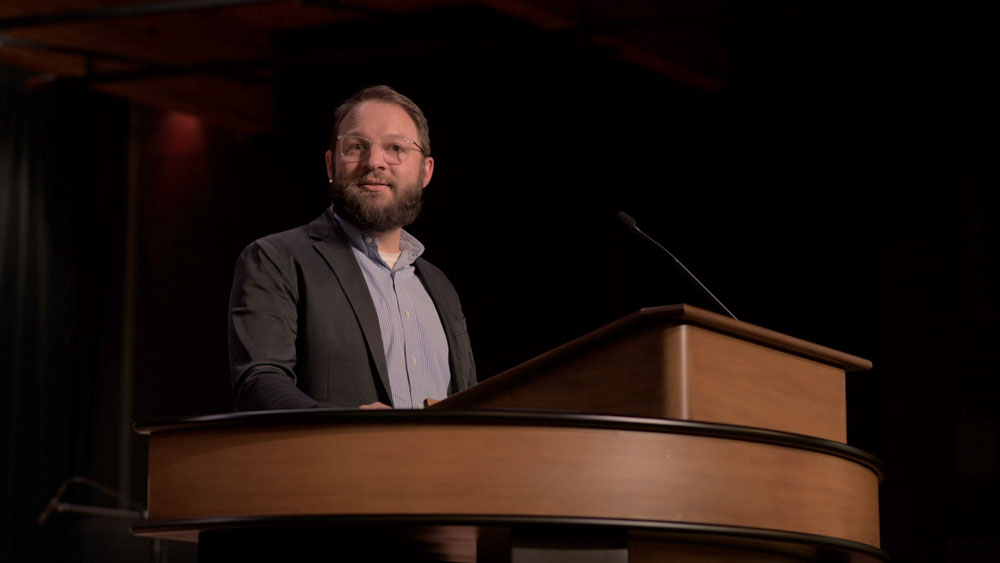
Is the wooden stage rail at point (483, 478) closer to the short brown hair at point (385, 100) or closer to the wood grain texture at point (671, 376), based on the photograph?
the wood grain texture at point (671, 376)

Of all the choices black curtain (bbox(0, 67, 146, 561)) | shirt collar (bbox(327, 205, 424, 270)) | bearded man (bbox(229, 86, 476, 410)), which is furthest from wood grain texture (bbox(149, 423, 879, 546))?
black curtain (bbox(0, 67, 146, 561))

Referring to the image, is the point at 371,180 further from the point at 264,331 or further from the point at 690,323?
the point at 690,323

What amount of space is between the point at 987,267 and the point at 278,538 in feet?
15.3

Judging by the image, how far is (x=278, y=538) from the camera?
1.77 meters

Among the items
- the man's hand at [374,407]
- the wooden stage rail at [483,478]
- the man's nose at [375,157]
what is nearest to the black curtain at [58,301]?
the man's nose at [375,157]

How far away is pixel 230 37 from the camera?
6805mm

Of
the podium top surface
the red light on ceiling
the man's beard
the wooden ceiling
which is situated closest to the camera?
the podium top surface

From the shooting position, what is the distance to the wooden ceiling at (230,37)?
5578 millimetres

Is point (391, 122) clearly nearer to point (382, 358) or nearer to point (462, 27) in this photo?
point (382, 358)

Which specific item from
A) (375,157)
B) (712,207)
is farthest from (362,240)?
(712,207)

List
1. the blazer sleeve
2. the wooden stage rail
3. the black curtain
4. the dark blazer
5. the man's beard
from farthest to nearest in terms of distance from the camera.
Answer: the black curtain
the man's beard
the dark blazer
the blazer sleeve
the wooden stage rail

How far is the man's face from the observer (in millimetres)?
2781

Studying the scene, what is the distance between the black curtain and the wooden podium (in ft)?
17.8

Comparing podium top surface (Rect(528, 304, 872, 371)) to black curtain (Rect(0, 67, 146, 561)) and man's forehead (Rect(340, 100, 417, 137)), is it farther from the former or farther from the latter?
black curtain (Rect(0, 67, 146, 561))
